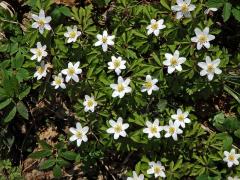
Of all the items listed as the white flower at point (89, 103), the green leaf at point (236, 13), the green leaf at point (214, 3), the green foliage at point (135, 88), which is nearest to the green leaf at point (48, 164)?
the green foliage at point (135, 88)

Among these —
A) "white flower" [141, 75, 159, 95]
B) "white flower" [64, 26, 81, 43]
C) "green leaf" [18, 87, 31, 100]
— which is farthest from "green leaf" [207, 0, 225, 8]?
"green leaf" [18, 87, 31, 100]

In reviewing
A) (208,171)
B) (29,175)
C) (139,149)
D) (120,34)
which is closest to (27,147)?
(29,175)

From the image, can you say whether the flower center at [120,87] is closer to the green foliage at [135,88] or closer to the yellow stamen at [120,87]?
the yellow stamen at [120,87]

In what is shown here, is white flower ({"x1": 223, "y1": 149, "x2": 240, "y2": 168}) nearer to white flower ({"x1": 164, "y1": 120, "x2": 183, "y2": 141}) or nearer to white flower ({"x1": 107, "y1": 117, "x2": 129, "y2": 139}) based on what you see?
white flower ({"x1": 164, "y1": 120, "x2": 183, "y2": 141})

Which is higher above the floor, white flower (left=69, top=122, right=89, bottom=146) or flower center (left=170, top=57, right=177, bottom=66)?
flower center (left=170, top=57, right=177, bottom=66)

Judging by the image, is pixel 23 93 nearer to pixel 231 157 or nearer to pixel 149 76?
pixel 149 76

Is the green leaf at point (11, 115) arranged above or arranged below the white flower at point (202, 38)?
below
